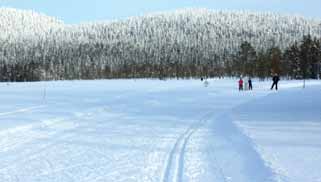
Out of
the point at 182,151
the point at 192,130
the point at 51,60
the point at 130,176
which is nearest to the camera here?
the point at 130,176

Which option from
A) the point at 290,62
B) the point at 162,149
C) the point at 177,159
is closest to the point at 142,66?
the point at 290,62

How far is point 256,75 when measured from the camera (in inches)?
4109

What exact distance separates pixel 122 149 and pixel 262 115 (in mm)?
8217

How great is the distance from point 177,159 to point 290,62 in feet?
303

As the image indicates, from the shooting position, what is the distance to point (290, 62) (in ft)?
319

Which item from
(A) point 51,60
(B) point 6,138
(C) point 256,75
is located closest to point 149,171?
(B) point 6,138

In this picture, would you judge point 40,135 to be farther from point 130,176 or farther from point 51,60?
point 51,60

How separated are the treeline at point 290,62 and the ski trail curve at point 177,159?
76333 mm

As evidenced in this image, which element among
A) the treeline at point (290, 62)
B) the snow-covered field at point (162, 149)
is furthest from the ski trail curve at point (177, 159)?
the treeline at point (290, 62)

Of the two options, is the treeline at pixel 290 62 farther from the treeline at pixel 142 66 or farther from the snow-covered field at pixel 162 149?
the snow-covered field at pixel 162 149

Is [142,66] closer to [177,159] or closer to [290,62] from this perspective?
[290,62]

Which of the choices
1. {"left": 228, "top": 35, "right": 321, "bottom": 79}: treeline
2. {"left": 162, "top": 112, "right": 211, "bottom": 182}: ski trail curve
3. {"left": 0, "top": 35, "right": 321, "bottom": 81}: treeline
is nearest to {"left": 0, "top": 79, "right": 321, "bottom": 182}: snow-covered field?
{"left": 162, "top": 112, "right": 211, "bottom": 182}: ski trail curve

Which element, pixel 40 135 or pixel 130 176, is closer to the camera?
pixel 130 176

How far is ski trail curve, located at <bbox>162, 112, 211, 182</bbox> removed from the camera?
24.0 ft
